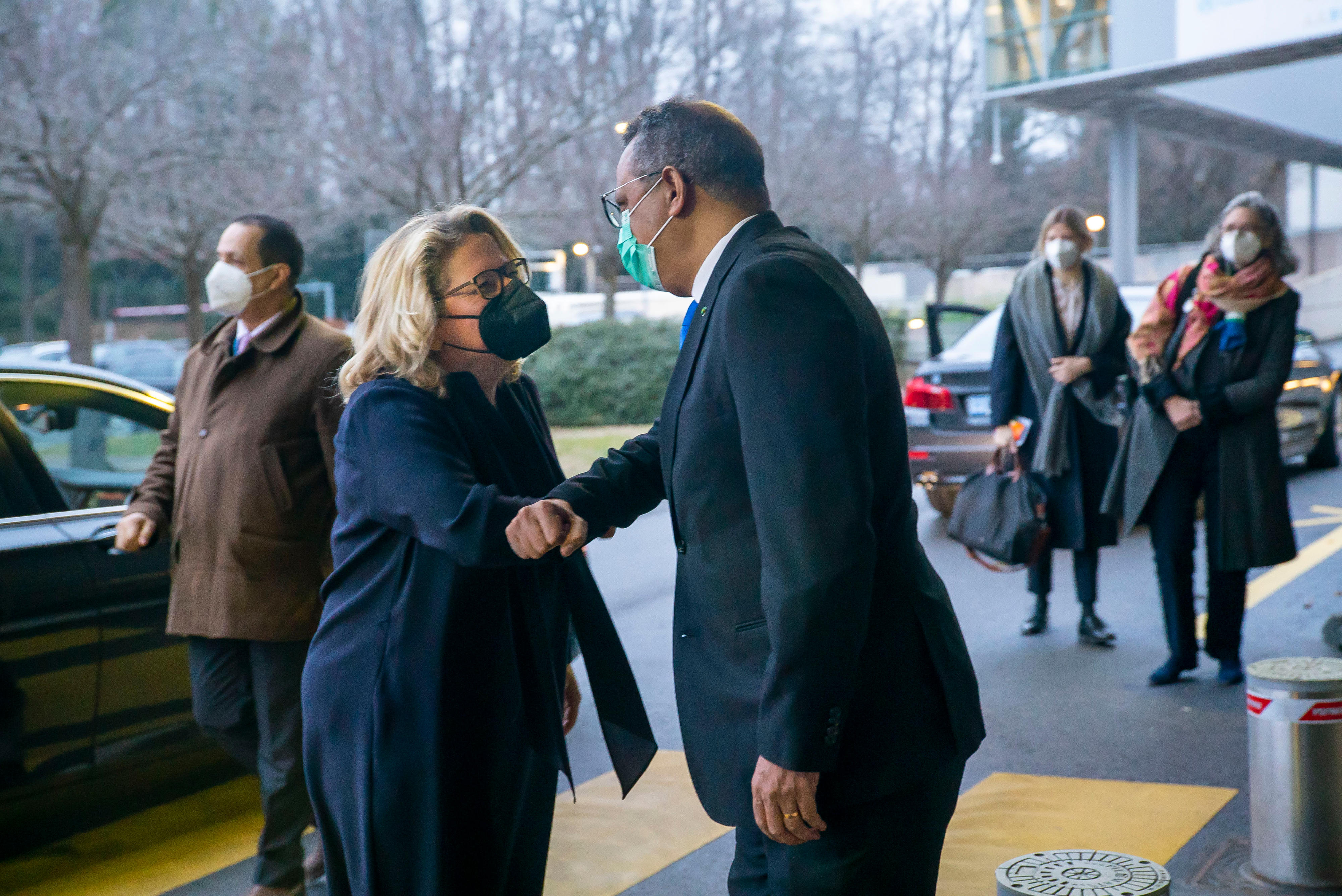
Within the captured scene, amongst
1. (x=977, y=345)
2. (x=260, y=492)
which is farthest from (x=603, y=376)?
(x=260, y=492)

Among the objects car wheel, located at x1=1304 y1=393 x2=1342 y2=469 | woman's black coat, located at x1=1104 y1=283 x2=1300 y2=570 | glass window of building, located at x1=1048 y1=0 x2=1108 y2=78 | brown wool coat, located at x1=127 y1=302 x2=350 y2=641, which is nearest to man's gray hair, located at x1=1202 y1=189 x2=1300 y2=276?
woman's black coat, located at x1=1104 y1=283 x2=1300 y2=570

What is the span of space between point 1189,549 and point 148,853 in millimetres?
4292

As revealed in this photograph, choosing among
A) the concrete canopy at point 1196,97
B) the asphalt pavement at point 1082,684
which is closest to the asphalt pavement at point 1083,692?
the asphalt pavement at point 1082,684

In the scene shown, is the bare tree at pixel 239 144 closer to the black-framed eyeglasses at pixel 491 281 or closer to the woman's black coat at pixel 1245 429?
the woman's black coat at pixel 1245 429

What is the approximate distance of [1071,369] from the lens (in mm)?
6465

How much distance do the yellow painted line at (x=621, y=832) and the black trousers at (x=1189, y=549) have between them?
2.30 meters

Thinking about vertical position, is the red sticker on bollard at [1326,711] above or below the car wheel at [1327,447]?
above

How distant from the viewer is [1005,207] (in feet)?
94.8

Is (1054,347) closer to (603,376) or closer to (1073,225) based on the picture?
(1073,225)

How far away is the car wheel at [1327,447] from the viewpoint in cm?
1243

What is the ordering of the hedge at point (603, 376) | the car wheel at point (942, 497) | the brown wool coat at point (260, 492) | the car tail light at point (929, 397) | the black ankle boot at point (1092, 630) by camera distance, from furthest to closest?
1. the hedge at point (603, 376)
2. the car wheel at point (942, 497)
3. the car tail light at point (929, 397)
4. the black ankle boot at point (1092, 630)
5. the brown wool coat at point (260, 492)

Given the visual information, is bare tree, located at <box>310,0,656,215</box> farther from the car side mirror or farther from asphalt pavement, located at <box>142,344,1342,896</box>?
the car side mirror

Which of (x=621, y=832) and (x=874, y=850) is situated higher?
(x=874, y=850)

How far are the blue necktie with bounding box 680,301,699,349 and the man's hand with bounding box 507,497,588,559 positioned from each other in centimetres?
43
